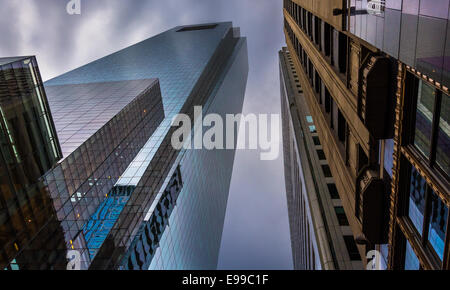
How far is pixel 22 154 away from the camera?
902 inches

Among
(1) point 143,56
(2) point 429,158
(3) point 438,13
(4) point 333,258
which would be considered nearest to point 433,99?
(2) point 429,158

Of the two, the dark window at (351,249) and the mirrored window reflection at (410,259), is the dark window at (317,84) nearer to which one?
the dark window at (351,249)

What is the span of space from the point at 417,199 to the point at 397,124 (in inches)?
118

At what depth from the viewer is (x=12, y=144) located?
870 inches

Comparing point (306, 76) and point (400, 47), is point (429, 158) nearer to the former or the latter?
point (400, 47)

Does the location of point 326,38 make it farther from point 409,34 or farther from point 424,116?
point 424,116

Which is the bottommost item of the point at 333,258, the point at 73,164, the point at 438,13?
the point at 333,258

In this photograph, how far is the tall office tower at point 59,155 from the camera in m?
22.7

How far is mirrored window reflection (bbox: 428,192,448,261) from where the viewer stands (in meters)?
9.61

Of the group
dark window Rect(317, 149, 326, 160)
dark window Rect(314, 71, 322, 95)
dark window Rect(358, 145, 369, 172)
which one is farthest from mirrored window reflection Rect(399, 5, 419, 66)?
dark window Rect(317, 149, 326, 160)

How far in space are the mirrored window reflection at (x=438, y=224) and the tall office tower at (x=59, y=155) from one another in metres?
24.2

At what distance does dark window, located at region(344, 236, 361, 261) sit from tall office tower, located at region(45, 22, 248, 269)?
25.2 metres

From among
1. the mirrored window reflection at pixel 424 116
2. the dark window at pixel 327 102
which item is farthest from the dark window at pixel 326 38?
the mirrored window reflection at pixel 424 116

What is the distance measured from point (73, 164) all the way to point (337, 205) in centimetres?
3219
